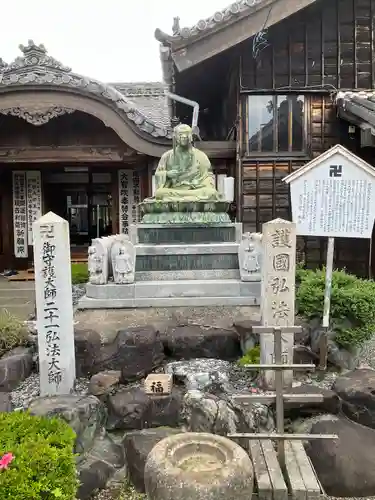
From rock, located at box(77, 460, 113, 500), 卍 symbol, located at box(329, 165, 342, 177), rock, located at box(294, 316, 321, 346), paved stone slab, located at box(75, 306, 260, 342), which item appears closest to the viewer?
rock, located at box(77, 460, 113, 500)

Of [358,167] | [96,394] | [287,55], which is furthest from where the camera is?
[287,55]

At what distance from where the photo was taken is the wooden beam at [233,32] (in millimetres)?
8602

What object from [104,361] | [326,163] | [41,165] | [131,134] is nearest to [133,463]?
[104,361]

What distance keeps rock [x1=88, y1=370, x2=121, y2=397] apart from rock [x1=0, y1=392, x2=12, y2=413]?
725 mm

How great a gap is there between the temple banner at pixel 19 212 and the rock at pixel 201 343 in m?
8.36

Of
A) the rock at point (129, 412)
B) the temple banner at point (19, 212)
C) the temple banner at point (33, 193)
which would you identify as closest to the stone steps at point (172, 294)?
the rock at point (129, 412)

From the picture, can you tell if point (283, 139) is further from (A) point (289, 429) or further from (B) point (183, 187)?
(A) point (289, 429)

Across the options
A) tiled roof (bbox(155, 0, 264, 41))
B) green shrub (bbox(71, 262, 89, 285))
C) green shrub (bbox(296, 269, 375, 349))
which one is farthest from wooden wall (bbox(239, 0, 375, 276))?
green shrub (bbox(296, 269, 375, 349))

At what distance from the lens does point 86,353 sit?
470 centimetres

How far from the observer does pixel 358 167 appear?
5461mm

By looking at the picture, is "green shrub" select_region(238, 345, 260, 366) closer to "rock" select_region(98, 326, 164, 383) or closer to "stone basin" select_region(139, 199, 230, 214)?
"rock" select_region(98, 326, 164, 383)

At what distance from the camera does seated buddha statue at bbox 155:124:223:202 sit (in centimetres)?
735

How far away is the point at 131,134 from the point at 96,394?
691 cm

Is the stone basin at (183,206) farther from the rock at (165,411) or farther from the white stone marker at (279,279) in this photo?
the rock at (165,411)
